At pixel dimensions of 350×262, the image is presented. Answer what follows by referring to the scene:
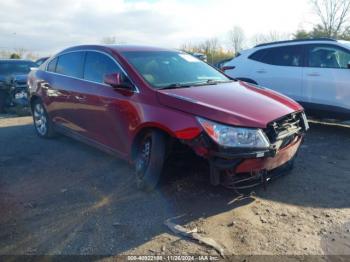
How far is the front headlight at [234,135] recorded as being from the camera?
3.67 meters

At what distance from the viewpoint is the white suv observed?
7039 mm

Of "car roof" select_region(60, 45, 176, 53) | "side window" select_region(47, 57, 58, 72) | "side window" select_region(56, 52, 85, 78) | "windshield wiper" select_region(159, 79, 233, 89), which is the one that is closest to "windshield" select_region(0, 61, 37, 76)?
"side window" select_region(47, 57, 58, 72)

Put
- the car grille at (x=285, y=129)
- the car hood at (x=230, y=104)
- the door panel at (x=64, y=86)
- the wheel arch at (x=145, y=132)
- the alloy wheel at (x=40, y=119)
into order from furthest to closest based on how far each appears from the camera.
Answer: the alloy wheel at (x=40, y=119) < the door panel at (x=64, y=86) < the wheel arch at (x=145, y=132) < the car grille at (x=285, y=129) < the car hood at (x=230, y=104)

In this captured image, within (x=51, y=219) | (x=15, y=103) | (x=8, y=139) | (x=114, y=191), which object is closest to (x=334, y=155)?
(x=114, y=191)

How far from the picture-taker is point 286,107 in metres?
4.37

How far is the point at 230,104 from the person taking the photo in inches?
159

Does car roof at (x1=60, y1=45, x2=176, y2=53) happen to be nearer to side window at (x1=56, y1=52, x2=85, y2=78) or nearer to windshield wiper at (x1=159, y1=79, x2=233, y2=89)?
side window at (x1=56, y1=52, x2=85, y2=78)

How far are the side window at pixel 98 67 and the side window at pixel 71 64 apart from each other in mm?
182

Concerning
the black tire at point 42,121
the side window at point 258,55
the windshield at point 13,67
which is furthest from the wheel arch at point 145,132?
the windshield at point 13,67

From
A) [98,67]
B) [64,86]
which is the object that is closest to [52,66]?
[64,86]

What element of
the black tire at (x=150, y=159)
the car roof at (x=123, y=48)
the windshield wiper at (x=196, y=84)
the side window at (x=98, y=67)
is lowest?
the black tire at (x=150, y=159)

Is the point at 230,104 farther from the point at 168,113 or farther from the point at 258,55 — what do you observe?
the point at 258,55

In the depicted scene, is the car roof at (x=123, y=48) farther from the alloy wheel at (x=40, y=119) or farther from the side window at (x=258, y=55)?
the side window at (x=258, y=55)

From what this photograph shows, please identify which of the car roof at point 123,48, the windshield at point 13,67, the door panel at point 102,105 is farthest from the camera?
the windshield at point 13,67
